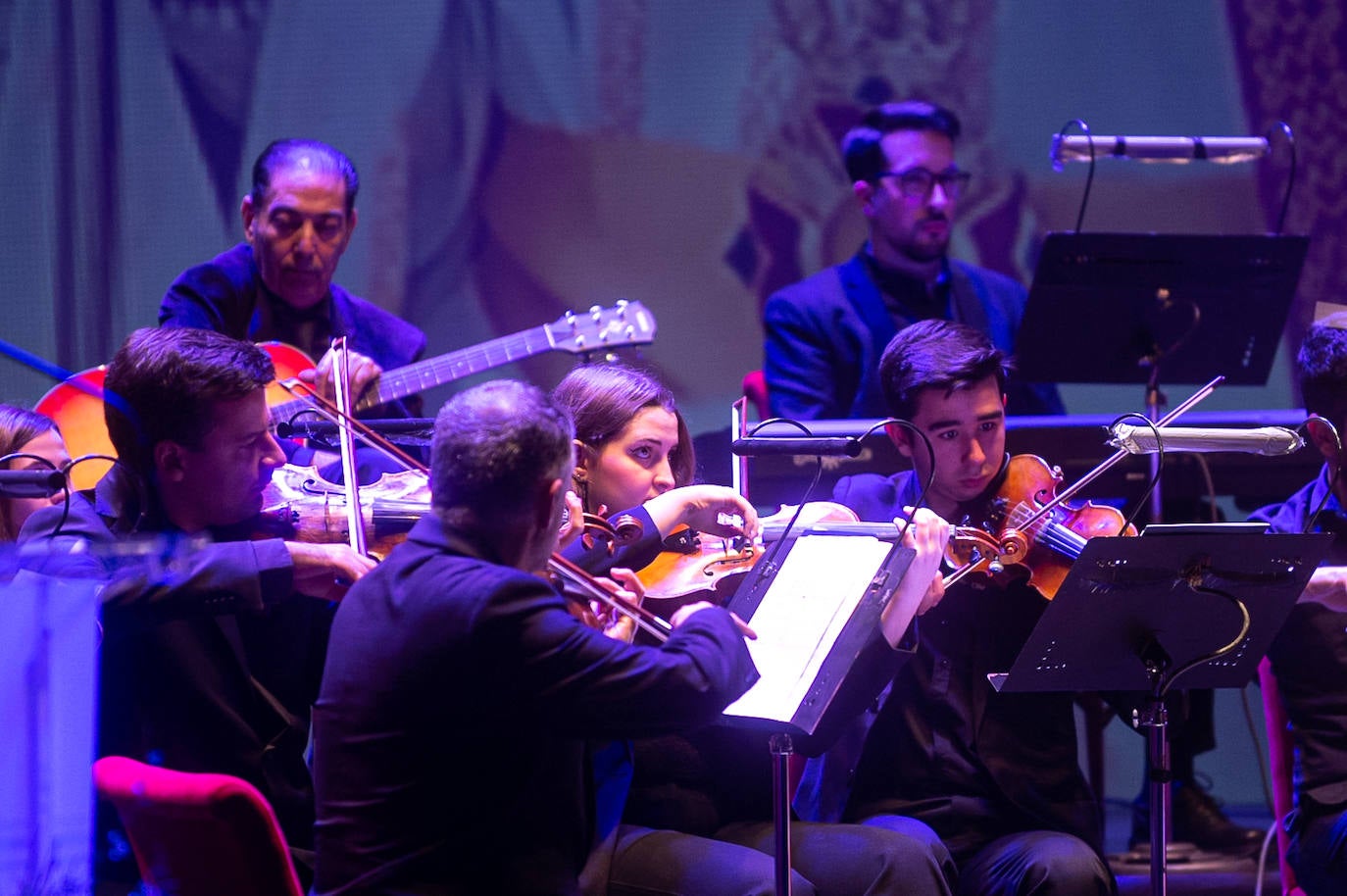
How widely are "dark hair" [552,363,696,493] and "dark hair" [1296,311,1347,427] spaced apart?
1.24 meters

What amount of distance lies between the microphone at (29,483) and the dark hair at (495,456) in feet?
2.08

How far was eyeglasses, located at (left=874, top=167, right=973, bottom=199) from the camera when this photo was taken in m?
4.03

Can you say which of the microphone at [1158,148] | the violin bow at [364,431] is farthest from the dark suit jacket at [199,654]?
the microphone at [1158,148]

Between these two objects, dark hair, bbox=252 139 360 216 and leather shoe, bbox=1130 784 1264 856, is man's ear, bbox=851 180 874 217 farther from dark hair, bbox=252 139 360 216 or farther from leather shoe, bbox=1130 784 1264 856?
leather shoe, bbox=1130 784 1264 856

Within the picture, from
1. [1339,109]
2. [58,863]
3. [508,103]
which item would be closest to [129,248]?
[508,103]

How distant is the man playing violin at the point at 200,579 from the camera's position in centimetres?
228

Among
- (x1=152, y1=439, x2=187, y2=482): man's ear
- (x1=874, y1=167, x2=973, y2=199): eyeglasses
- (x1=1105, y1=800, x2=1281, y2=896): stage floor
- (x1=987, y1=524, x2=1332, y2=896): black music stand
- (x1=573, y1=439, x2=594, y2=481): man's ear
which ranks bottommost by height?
(x1=1105, y1=800, x2=1281, y2=896): stage floor

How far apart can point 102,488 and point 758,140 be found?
9.30ft

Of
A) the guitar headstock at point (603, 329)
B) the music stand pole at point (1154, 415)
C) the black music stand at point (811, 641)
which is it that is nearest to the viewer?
the black music stand at point (811, 641)

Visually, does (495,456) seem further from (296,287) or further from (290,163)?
(290,163)

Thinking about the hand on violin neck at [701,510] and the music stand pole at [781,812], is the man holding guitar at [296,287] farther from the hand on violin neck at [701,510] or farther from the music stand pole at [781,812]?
the music stand pole at [781,812]

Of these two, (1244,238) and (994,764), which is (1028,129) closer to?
(1244,238)

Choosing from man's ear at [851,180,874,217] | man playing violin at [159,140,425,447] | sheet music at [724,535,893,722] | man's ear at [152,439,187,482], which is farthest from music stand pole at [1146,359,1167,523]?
man's ear at [152,439,187,482]

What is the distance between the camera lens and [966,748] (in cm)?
262
